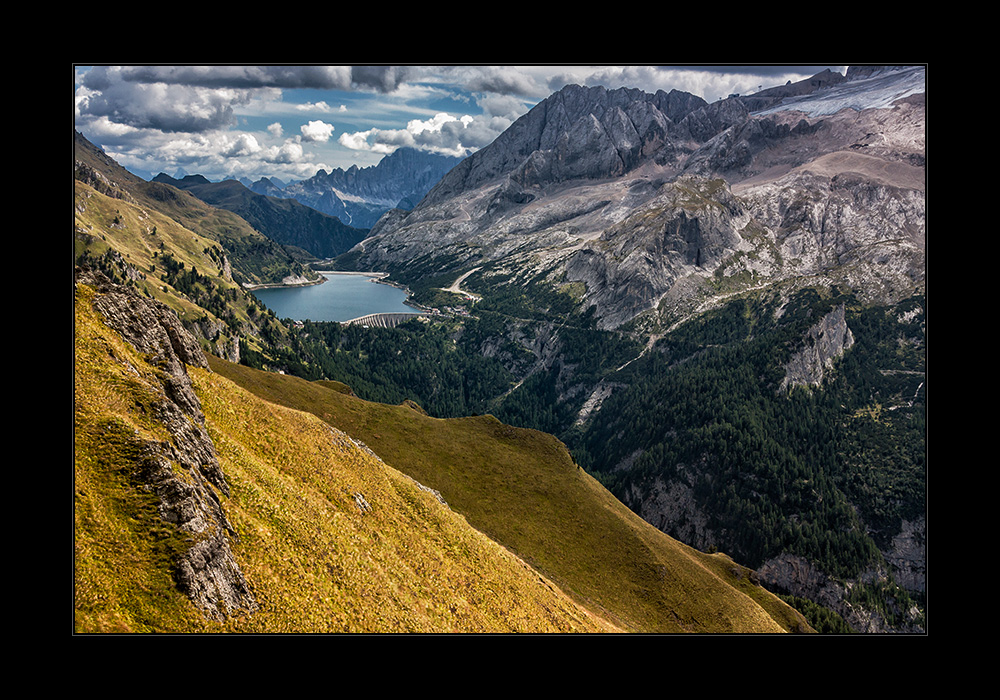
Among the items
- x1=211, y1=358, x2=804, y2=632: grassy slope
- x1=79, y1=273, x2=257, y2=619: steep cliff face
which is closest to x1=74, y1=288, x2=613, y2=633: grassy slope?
x1=79, y1=273, x2=257, y2=619: steep cliff face

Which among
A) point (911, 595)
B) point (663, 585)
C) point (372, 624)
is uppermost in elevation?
point (372, 624)

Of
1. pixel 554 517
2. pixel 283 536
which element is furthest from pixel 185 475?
pixel 554 517

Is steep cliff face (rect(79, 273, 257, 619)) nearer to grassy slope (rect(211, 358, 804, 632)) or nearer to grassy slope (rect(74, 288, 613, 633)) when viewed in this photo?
grassy slope (rect(74, 288, 613, 633))
